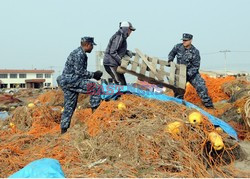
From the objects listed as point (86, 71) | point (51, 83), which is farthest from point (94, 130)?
point (51, 83)

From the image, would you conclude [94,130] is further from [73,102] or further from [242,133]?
[242,133]

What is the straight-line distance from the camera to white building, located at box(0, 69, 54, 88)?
6372cm

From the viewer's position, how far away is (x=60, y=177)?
286 cm

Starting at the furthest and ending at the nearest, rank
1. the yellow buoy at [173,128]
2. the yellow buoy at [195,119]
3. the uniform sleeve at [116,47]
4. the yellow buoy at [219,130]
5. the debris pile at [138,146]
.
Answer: the uniform sleeve at [116,47], the yellow buoy at [219,130], the yellow buoy at [195,119], the yellow buoy at [173,128], the debris pile at [138,146]

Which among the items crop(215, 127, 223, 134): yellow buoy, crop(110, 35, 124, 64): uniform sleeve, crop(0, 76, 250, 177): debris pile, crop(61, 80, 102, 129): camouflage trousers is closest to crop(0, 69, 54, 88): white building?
crop(110, 35, 124, 64): uniform sleeve

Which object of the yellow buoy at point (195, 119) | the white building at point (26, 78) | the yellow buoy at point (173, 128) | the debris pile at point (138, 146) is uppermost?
the yellow buoy at point (195, 119)

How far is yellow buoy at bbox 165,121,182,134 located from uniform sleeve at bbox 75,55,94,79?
2093 millimetres

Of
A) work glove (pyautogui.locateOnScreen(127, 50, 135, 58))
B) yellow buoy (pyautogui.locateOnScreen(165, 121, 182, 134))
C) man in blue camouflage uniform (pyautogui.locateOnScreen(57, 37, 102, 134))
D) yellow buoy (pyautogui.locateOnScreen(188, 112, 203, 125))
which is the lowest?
yellow buoy (pyautogui.locateOnScreen(165, 121, 182, 134))

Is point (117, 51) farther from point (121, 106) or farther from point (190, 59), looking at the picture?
point (121, 106)

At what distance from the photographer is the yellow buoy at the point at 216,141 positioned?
4301mm

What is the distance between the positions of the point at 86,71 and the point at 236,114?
3204 mm

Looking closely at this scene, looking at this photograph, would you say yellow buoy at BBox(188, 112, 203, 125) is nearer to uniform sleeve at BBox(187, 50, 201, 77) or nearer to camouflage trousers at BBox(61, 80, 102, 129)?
camouflage trousers at BBox(61, 80, 102, 129)

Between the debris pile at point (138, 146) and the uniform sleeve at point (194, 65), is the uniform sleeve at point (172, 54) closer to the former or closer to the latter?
the uniform sleeve at point (194, 65)

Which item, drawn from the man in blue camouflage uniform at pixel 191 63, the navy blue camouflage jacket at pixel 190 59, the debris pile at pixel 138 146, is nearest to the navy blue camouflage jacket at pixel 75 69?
the debris pile at pixel 138 146
